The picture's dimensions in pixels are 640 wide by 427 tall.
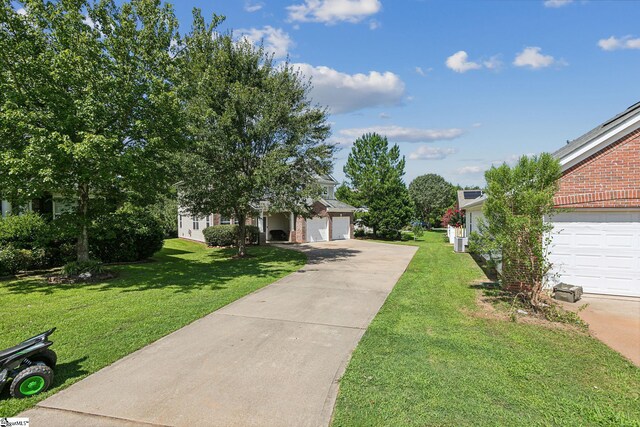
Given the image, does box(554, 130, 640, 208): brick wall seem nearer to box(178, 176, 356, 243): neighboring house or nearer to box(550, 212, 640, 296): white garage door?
box(550, 212, 640, 296): white garage door

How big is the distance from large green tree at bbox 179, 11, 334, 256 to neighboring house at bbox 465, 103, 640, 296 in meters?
10.1

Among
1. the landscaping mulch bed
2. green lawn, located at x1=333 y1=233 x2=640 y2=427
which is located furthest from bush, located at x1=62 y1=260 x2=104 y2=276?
green lawn, located at x1=333 y1=233 x2=640 y2=427

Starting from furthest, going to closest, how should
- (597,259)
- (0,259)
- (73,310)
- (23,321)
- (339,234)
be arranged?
(339,234) < (0,259) < (597,259) < (73,310) < (23,321)

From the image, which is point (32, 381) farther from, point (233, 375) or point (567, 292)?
point (567, 292)

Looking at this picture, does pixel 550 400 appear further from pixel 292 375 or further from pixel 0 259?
pixel 0 259

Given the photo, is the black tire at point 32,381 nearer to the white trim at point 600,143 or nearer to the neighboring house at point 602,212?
the neighboring house at point 602,212

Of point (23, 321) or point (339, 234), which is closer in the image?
point (23, 321)

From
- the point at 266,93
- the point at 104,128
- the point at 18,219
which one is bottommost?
the point at 18,219

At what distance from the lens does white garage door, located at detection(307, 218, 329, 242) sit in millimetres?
28125

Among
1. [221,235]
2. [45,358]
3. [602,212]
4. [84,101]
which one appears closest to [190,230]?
[221,235]

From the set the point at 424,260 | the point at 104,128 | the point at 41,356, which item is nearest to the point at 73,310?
the point at 41,356

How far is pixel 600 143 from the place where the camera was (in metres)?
9.09

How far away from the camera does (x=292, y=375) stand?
495 cm

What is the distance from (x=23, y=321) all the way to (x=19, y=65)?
23.8ft
